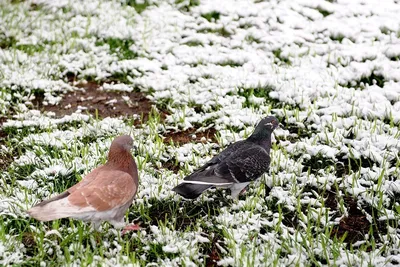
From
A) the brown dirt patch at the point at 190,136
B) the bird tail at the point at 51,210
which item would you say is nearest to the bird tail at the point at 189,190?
the bird tail at the point at 51,210

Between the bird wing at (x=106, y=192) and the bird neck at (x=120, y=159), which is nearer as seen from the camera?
the bird wing at (x=106, y=192)

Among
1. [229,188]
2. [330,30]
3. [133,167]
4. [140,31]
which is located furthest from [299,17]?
[133,167]

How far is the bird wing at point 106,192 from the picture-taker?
378 centimetres

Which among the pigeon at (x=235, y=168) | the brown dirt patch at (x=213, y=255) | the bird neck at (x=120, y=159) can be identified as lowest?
the brown dirt patch at (x=213, y=255)

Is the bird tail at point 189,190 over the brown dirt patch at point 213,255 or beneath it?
over

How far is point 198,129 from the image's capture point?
576 cm

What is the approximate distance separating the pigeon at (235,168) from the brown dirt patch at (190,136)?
909 mm

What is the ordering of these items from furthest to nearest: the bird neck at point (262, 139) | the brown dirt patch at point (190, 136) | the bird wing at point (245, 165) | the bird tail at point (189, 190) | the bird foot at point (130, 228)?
the brown dirt patch at point (190, 136) < the bird neck at point (262, 139) < the bird wing at point (245, 165) < the bird tail at point (189, 190) < the bird foot at point (130, 228)

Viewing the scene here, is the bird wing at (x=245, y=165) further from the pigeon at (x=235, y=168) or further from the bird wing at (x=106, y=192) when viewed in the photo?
the bird wing at (x=106, y=192)

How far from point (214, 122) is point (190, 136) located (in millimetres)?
351

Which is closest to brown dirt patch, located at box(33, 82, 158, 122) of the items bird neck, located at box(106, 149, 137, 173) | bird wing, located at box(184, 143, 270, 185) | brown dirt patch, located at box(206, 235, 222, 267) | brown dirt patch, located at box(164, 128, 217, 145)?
brown dirt patch, located at box(164, 128, 217, 145)

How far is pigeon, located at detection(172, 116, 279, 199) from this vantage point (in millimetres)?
4258

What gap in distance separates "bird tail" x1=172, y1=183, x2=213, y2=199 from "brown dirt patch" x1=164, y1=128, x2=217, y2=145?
1.34 m

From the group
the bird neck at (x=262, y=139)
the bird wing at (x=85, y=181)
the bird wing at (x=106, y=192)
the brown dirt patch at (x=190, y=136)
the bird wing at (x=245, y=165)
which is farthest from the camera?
the brown dirt patch at (x=190, y=136)
